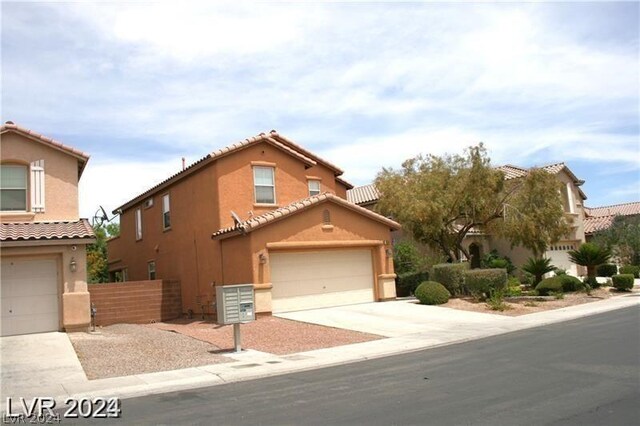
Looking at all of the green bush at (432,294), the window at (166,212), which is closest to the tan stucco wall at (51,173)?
the window at (166,212)

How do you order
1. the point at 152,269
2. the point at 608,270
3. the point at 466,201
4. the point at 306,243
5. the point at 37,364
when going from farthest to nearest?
the point at 608,270
the point at 152,269
the point at 466,201
the point at 306,243
the point at 37,364

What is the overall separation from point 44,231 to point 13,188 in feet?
7.15

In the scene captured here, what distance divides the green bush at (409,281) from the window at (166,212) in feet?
36.6

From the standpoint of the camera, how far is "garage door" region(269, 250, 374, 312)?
829 inches

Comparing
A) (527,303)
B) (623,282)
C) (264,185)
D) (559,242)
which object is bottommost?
(527,303)

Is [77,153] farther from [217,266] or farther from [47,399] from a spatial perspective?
[47,399]

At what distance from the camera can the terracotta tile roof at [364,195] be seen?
3434 cm

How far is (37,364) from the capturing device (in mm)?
12922

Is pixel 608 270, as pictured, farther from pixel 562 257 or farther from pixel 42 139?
pixel 42 139

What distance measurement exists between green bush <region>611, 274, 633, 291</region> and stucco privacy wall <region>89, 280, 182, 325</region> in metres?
20.4

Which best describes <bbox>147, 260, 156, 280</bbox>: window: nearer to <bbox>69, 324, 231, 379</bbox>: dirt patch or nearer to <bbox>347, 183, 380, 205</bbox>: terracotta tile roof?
<bbox>69, 324, 231, 379</bbox>: dirt patch

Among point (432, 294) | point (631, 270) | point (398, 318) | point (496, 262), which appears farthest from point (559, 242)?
point (398, 318)

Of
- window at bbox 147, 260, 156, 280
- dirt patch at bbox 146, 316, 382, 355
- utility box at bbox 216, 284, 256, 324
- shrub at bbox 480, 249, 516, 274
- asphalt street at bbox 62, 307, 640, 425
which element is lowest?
asphalt street at bbox 62, 307, 640, 425

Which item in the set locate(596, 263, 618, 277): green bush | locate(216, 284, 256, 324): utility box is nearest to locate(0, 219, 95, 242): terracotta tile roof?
locate(216, 284, 256, 324): utility box
